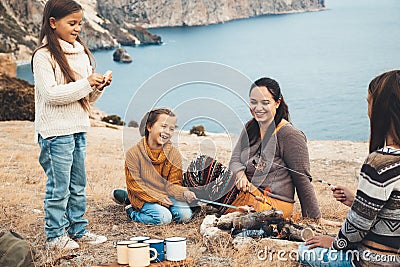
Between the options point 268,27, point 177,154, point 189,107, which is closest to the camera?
point 189,107

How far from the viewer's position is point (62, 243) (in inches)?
179

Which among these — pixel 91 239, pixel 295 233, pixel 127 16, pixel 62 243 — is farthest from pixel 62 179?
pixel 127 16

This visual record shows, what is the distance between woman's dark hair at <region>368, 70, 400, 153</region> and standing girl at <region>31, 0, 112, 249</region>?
194cm

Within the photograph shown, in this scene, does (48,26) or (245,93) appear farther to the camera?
(245,93)

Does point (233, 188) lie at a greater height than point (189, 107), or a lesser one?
lesser

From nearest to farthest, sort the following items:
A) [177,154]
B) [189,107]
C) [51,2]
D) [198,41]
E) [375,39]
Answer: [51,2]
[189,107]
[177,154]
[375,39]
[198,41]

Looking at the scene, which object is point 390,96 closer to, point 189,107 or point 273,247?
point 273,247

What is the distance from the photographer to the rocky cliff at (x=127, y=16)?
73.8 metres

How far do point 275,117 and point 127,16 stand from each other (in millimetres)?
116186

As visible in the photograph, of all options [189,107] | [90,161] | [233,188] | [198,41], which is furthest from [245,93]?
[198,41]

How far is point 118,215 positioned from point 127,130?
0.82 m

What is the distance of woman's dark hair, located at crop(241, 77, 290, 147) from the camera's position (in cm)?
520

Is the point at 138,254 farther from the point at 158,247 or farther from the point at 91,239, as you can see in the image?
the point at 91,239

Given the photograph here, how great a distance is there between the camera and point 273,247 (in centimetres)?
444
